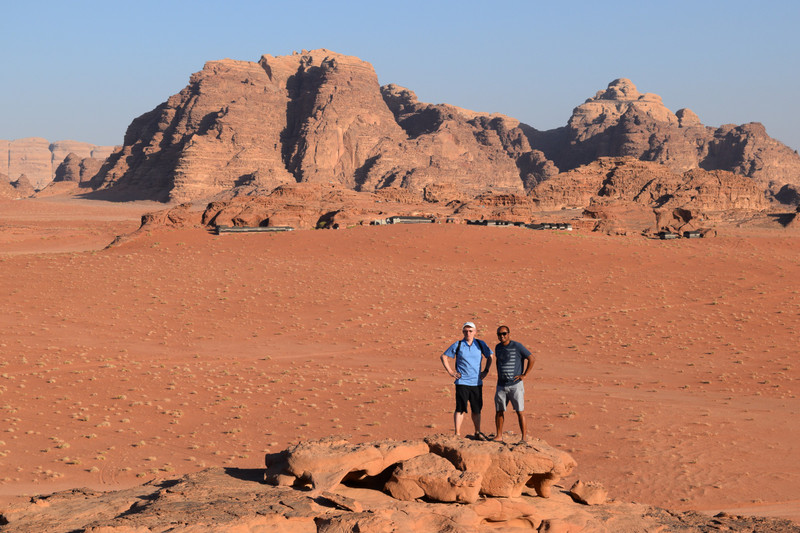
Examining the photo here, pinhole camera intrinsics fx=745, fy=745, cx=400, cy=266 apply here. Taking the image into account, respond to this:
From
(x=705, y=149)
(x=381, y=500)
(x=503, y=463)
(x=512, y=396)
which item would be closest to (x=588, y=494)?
(x=503, y=463)

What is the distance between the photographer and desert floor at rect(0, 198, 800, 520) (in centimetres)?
1318

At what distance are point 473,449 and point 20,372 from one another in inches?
592

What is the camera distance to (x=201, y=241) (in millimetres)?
41656

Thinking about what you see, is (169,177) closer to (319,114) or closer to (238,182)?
(238,182)

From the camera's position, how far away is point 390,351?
2316cm

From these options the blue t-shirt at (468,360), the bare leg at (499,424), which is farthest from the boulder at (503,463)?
the blue t-shirt at (468,360)

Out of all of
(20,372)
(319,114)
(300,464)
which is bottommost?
(20,372)

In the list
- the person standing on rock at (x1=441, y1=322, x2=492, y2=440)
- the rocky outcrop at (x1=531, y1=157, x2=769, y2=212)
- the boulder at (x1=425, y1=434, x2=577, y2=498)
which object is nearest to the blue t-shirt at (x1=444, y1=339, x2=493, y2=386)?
the person standing on rock at (x1=441, y1=322, x2=492, y2=440)

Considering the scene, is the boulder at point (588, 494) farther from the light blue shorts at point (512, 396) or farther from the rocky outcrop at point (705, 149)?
Result: the rocky outcrop at point (705, 149)

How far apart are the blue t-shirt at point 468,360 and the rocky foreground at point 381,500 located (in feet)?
4.20

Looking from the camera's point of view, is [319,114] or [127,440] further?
[319,114]

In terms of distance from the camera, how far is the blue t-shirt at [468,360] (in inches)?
392

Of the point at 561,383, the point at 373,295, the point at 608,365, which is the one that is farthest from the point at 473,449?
the point at 373,295

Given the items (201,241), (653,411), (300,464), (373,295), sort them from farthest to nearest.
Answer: (201,241), (373,295), (653,411), (300,464)
